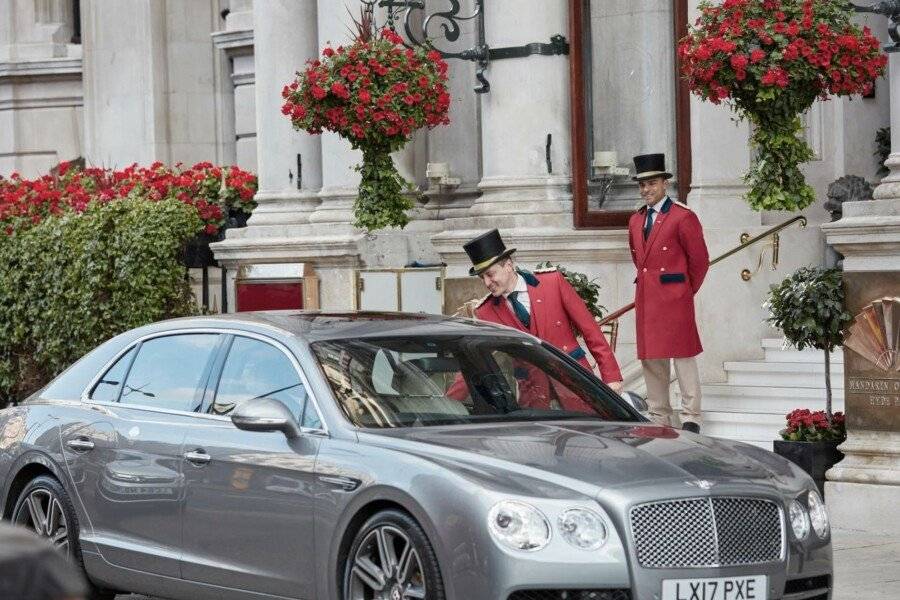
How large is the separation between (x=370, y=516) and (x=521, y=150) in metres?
8.52

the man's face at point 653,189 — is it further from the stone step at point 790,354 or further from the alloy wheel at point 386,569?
the alloy wheel at point 386,569

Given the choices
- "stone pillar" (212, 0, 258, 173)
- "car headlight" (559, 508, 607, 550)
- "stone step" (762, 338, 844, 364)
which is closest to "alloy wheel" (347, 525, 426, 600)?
"car headlight" (559, 508, 607, 550)

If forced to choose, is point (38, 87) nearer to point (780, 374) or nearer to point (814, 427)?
point (780, 374)

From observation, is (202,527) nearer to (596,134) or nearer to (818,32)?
(818,32)

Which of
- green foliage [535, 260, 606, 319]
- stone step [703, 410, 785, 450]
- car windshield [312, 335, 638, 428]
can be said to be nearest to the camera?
car windshield [312, 335, 638, 428]

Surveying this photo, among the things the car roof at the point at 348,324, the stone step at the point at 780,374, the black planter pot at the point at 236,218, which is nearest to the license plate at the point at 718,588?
the car roof at the point at 348,324

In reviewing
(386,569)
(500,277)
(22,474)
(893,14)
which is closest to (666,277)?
(893,14)

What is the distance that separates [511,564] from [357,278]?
34.2 feet

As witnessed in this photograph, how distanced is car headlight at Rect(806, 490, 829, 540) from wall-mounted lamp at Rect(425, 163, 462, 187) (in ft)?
34.3

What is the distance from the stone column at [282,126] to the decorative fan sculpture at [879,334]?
7.81 metres

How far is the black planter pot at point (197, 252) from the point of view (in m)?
18.9

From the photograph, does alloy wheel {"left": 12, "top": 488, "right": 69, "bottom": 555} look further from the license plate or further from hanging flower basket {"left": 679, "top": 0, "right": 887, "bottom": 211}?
hanging flower basket {"left": 679, "top": 0, "right": 887, "bottom": 211}

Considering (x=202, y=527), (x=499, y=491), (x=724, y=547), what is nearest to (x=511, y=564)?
(x=499, y=491)

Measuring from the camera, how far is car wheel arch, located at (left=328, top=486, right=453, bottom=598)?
23.9 feet
